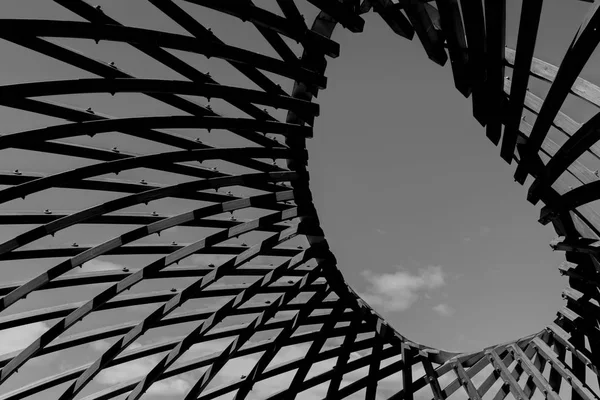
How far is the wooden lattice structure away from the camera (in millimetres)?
8680

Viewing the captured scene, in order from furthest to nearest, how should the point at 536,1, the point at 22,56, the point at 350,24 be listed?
the point at 22,56 < the point at 350,24 < the point at 536,1

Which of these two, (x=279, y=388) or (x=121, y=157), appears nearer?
(x=121, y=157)

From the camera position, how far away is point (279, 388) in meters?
19.0

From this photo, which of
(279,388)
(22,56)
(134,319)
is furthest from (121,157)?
(279,388)

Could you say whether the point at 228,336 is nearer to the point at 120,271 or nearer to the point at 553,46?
the point at 120,271

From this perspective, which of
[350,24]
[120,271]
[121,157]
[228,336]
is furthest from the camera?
[228,336]

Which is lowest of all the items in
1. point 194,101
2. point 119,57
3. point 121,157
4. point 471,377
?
point 471,377

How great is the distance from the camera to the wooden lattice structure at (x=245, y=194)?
868 centimetres

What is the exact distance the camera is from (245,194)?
47.3 ft

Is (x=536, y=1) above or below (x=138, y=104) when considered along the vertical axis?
below

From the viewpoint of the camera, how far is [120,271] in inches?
565

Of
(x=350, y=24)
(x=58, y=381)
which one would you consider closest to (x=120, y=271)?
(x=58, y=381)

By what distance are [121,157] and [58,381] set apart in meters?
7.01

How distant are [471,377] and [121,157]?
14.0 m
